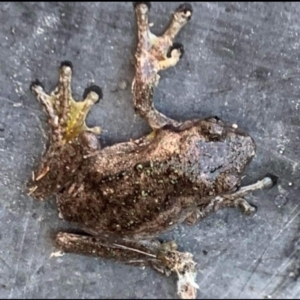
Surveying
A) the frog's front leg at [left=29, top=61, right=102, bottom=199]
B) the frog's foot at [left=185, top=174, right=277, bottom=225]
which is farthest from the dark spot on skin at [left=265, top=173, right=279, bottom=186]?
the frog's front leg at [left=29, top=61, right=102, bottom=199]

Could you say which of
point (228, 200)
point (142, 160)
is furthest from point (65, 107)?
point (228, 200)

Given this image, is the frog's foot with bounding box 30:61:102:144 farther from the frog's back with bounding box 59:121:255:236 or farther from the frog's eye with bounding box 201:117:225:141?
the frog's eye with bounding box 201:117:225:141

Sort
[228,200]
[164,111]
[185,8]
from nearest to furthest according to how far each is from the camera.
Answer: [185,8] → [164,111] → [228,200]

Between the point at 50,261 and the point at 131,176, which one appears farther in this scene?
the point at 50,261

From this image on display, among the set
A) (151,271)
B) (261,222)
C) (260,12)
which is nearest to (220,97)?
(260,12)

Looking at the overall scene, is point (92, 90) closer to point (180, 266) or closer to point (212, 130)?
point (212, 130)

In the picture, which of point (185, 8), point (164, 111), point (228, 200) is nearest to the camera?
point (185, 8)

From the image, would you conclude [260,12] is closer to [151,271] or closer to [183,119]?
[183,119]
